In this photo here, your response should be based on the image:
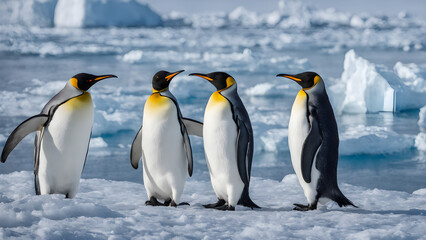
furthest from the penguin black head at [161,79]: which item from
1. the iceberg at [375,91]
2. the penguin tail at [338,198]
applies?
the iceberg at [375,91]

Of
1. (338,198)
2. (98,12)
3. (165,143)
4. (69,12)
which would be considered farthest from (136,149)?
(69,12)

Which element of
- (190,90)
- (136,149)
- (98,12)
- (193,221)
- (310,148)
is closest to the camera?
(193,221)

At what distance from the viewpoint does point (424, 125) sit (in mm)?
7555

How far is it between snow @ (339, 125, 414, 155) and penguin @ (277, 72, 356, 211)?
135 inches

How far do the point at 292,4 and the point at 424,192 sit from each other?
104ft

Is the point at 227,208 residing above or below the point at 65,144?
below

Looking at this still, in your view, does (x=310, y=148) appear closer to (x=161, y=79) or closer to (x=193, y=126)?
(x=193, y=126)

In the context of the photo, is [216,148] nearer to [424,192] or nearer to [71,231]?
[71,231]

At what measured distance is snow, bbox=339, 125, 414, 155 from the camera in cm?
606

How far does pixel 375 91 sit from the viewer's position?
8.41 metres

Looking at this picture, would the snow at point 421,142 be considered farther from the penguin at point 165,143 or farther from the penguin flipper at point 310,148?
the penguin at point 165,143

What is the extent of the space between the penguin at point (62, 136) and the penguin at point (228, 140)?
0.52 meters

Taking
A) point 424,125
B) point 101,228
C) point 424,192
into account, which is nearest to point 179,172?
point 101,228

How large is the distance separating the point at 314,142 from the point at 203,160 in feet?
11.3
